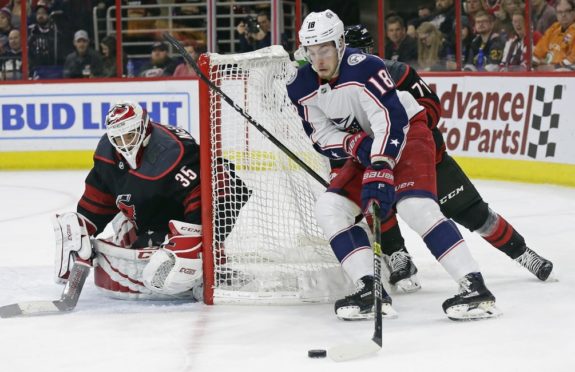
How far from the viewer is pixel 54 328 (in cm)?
369

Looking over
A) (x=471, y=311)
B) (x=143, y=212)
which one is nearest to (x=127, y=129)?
(x=143, y=212)

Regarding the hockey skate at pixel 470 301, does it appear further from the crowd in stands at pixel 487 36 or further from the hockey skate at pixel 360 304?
the crowd in stands at pixel 487 36

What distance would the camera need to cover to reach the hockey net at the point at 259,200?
13.1 ft

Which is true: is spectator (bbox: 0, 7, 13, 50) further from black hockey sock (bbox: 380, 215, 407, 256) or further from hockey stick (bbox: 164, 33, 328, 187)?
black hockey sock (bbox: 380, 215, 407, 256)

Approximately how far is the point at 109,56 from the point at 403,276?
5.19 m

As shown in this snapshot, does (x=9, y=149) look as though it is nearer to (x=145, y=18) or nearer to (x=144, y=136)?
(x=145, y=18)

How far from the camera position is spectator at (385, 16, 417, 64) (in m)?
8.38

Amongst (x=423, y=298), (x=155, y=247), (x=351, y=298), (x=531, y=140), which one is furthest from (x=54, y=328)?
(x=531, y=140)

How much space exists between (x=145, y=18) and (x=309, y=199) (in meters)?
5.14

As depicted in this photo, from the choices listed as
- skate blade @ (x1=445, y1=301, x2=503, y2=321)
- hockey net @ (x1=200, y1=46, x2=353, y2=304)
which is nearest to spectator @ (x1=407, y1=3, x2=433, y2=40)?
hockey net @ (x1=200, y1=46, x2=353, y2=304)

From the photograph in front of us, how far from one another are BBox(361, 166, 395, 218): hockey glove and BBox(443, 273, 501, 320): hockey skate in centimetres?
35

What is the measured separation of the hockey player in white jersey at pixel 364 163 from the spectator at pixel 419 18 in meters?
4.71

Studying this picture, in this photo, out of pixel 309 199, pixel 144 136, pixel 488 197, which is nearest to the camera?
pixel 144 136

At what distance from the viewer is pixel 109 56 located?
8844 millimetres
